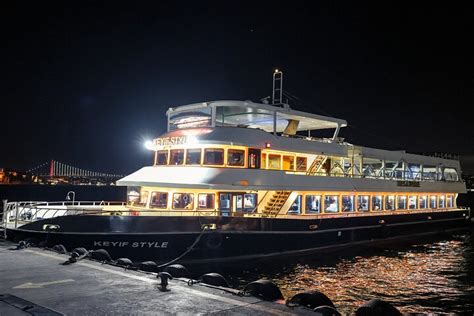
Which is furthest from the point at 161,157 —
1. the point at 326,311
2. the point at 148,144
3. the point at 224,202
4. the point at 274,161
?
the point at 326,311

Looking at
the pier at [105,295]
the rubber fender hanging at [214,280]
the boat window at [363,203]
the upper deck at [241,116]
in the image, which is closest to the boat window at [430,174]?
the boat window at [363,203]

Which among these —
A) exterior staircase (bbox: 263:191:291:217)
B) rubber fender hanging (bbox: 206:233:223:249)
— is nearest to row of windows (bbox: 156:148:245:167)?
exterior staircase (bbox: 263:191:291:217)

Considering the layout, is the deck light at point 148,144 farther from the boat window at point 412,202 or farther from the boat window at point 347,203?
the boat window at point 412,202

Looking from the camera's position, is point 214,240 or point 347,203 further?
point 347,203

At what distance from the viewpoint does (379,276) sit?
16094mm

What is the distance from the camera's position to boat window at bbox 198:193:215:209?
54.3ft

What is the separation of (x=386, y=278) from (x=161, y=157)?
34.2 ft

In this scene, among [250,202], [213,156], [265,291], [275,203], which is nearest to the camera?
[265,291]

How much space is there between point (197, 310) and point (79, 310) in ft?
6.40

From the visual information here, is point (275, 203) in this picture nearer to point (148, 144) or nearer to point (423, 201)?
point (148, 144)

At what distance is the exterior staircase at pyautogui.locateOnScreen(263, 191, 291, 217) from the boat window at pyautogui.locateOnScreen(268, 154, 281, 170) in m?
1.17

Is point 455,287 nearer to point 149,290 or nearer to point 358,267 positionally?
point 358,267

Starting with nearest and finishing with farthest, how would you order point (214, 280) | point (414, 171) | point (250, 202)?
point (214, 280) → point (250, 202) → point (414, 171)

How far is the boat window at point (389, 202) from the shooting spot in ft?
82.2
